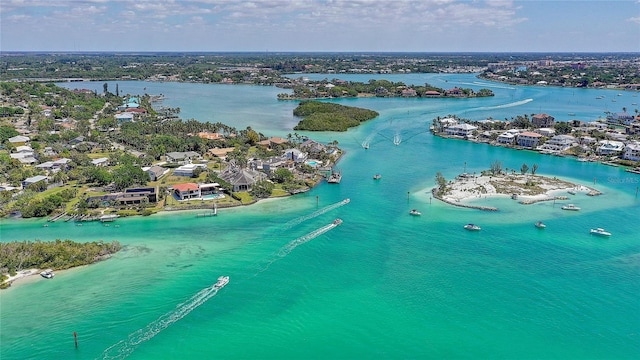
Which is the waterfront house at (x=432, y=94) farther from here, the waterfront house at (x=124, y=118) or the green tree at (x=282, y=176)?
the green tree at (x=282, y=176)

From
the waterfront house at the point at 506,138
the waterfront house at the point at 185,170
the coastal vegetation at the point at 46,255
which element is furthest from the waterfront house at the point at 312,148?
the coastal vegetation at the point at 46,255

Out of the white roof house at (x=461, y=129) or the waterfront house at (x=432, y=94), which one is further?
the waterfront house at (x=432, y=94)

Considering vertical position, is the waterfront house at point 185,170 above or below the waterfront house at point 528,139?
below

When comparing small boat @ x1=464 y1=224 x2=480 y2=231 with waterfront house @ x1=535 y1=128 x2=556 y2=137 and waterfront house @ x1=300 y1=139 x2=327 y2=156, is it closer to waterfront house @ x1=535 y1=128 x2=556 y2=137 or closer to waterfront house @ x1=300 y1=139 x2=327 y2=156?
waterfront house @ x1=300 y1=139 x2=327 y2=156

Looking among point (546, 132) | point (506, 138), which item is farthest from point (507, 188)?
point (546, 132)

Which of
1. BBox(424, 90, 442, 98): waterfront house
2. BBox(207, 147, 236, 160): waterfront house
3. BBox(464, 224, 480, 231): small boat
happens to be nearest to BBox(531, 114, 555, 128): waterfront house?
BBox(424, 90, 442, 98): waterfront house

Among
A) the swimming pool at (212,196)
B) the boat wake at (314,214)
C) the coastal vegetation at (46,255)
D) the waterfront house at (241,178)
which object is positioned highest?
Answer: the waterfront house at (241,178)
